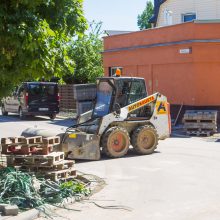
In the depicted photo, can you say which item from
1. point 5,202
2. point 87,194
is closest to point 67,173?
point 87,194

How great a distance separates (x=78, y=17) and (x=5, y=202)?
3500mm

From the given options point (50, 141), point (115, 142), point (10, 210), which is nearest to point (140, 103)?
point (115, 142)

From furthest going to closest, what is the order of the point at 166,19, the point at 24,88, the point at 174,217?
1. the point at 166,19
2. the point at 24,88
3. the point at 174,217

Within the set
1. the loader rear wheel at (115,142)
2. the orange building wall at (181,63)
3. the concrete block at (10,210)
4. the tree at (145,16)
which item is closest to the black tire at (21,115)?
the orange building wall at (181,63)

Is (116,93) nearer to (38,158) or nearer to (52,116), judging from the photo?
(38,158)

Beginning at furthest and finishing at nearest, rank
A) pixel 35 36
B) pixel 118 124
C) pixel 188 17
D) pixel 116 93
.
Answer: pixel 188 17 → pixel 116 93 → pixel 118 124 → pixel 35 36

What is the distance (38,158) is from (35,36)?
3.00m

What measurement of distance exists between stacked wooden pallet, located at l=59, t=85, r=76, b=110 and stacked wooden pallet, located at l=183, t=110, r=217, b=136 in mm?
12361

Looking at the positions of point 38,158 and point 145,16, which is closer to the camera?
point 38,158

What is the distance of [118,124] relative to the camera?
14609 millimetres

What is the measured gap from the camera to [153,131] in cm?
1505

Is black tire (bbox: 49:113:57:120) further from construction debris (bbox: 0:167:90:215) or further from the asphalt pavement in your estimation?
construction debris (bbox: 0:167:90:215)

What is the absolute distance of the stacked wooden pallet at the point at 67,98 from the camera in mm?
31438

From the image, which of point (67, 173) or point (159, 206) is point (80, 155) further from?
point (159, 206)
